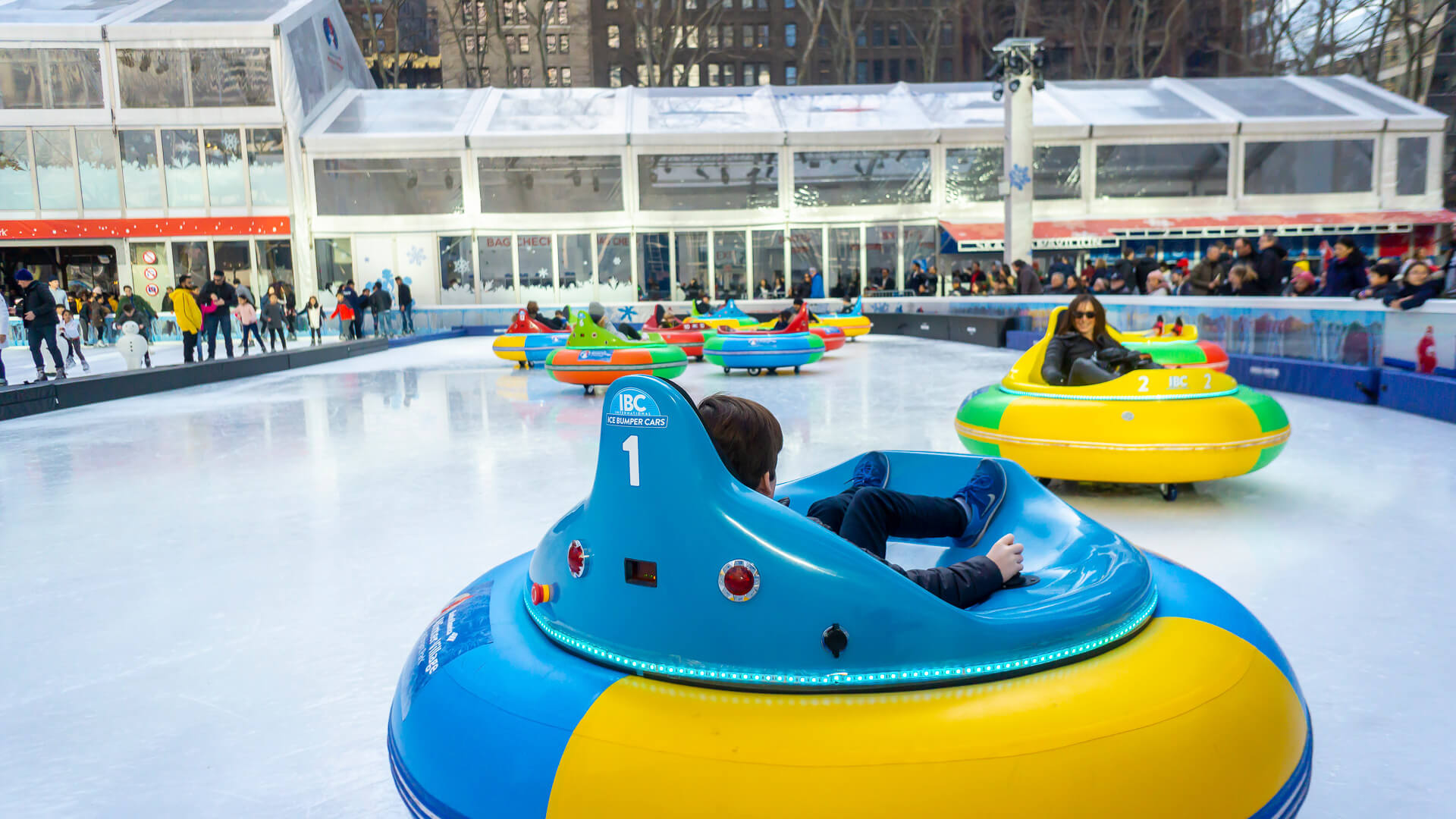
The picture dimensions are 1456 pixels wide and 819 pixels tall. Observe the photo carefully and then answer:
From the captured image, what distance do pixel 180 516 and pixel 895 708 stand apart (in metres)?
4.53

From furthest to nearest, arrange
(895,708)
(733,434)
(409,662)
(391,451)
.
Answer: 1. (391,451)
2. (409,662)
3. (733,434)
4. (895,708)

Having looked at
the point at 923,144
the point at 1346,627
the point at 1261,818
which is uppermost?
the point at 923,144

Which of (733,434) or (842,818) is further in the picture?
(733,434)

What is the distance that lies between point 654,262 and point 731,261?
2033mm

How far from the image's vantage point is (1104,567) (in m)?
1.91

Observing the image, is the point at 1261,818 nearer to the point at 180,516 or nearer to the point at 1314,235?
the point at 180,516

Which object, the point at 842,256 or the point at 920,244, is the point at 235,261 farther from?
the point at 920,244

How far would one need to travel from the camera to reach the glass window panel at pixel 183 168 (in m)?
23.2

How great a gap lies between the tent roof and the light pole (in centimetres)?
498

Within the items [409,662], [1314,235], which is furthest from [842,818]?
A: [1314,235]

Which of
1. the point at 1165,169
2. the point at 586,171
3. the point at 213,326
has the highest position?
the point at 586,171

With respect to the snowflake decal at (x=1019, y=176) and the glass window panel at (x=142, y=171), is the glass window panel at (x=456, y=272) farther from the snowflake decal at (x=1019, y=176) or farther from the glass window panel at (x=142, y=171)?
the snowflake decal at (x=1019, y=176)

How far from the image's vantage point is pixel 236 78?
76.5 ft

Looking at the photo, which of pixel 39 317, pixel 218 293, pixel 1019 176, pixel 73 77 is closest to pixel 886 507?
pixel 39 317
